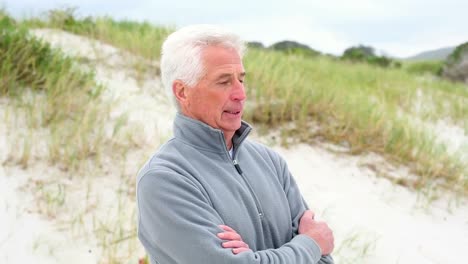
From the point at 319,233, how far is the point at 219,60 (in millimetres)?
789

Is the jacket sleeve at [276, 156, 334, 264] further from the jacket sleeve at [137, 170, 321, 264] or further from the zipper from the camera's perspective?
the jacket sleeve at [137, 170, 321, 264]

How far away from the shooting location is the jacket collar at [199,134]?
2.20 metres

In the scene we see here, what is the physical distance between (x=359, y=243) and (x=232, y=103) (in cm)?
294

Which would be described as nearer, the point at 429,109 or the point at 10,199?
the point at 10,199

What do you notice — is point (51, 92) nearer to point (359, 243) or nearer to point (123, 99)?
point (123, 99)

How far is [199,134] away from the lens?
2209 mm

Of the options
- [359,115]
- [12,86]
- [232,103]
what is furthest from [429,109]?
[232,103]

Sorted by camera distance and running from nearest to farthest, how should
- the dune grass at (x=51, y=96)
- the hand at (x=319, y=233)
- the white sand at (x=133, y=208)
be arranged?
the hand at (x=319, y=233)
the white sand at (x=133, y=208)
the dune grass at (x=51, y=96)

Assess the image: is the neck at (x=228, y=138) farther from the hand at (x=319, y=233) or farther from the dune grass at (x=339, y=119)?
the dune grass at (x=339, y=119)

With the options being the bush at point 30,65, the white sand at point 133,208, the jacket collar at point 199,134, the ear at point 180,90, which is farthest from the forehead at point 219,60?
the bush at point 30,65

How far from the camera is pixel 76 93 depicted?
229 inches

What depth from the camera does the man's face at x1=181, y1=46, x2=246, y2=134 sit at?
6.96ft

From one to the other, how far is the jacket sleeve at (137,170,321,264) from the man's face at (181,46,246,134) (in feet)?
0.92

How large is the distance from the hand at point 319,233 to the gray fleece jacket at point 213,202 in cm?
4
